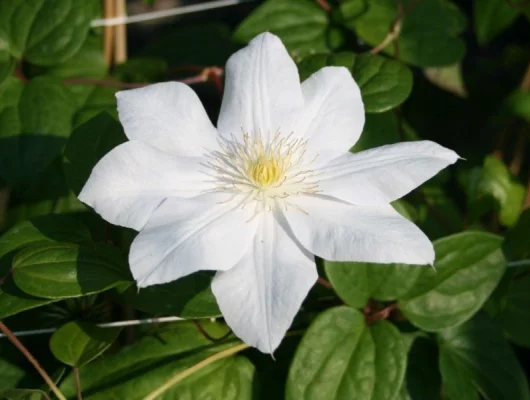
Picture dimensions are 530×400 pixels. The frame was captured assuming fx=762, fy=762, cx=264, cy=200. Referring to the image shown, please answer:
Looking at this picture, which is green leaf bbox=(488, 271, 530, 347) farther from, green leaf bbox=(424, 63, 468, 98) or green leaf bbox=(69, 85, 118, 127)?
green leaf bbox=(69, 85, 118, 127)

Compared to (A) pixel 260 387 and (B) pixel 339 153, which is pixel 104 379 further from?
(B) pixel 339 153

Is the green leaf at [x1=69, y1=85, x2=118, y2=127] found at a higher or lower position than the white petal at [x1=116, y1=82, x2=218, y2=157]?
lower

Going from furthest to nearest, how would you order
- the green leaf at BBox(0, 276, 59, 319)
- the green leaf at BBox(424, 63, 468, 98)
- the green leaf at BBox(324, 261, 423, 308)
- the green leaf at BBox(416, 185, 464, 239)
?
1. the green leaf at BBox(424, 63, 468, 98)
2. the green leaf at BBox(416, 185, 464, 239)
3. the green leaf at BBox(324, 261, 423, 308)
4. the green leaf at BBox(0, 276, 59, 319)

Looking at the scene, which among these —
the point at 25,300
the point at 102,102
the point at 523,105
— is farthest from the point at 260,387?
the point at 523,105

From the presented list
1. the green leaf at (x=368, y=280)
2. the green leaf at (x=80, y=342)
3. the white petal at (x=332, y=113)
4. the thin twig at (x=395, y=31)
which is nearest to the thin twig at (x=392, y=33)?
the thin twig at (x=395, y=31)

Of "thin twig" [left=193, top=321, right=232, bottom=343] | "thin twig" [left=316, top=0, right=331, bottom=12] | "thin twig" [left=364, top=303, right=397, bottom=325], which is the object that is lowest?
"thin twig" [left=193, top=321, right=232, bottom=343]

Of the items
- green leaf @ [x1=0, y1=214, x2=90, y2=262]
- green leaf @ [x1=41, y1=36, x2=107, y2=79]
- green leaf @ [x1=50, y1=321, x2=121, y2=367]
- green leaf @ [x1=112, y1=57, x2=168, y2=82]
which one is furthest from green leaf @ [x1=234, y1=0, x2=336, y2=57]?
green leaf @ [x1=50, y1=321, x2=121, y2=367]
